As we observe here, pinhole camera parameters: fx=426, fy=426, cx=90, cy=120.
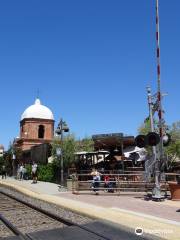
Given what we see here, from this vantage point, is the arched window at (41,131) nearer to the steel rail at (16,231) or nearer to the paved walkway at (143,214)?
the paved walkway at (143,214)

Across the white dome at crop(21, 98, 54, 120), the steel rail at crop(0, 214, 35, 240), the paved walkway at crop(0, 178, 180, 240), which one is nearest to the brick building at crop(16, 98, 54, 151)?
the white dome at crop(21, 98, 54, 120)

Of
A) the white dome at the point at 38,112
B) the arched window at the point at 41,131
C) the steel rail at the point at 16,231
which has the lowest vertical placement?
the steel rail at the point at 16,231

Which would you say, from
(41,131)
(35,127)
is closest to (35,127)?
(35,127)

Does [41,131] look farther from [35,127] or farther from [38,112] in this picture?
[38,112]

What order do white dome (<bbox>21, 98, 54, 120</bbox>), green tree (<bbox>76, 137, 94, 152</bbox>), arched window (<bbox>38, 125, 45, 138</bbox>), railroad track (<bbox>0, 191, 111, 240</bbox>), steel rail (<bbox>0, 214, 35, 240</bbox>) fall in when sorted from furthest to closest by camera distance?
1. arched window (<bbox>38, 125, 45, 138</bbox>)
2. white dome (<bbox>21, 98, 54, 120</bbox>)
3. green tree (<bbox>76, 137, 94, 152</bbox>)
4. railroad track (<bbox>0, 191, 111, 240</bbox>)
5. steel rail (<bbox>0, 214, 35, 240</bbox>)

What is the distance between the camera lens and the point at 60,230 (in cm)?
1094

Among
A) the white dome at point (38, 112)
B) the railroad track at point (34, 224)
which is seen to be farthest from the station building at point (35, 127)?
the railroad track at point (34, 224)

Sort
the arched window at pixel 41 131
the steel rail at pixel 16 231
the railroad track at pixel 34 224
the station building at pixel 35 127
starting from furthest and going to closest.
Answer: the arched window at pixel 41 131
the station building at pixel 35 127
the railroad track at pixel 34 224
the steel rail at pixel 16 231

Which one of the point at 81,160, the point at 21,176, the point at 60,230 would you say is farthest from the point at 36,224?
the point at 21,176

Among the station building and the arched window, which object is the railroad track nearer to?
the station building

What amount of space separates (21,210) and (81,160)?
1902 centimetres

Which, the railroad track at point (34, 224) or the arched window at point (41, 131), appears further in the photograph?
the arched window at point (41, 131)

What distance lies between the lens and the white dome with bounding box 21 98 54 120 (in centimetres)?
6494

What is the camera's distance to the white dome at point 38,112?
64.9m
